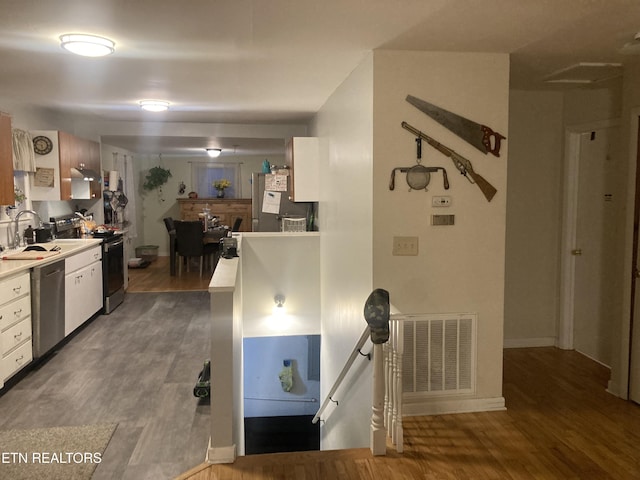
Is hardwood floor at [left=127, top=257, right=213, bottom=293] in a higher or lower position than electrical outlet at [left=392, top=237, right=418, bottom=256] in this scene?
lower

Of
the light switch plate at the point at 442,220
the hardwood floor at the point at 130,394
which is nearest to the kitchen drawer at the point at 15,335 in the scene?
the hardwood floor at the point at 130,394

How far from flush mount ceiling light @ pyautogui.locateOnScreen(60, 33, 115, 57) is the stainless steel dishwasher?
2.27m

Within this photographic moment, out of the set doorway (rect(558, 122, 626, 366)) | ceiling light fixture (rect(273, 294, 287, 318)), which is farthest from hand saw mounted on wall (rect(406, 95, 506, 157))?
ceiling light fixture (rect(273, 294, 287, 318))

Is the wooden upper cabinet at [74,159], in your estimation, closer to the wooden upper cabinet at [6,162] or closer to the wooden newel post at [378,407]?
the wooden upper cabinet at [6,162]

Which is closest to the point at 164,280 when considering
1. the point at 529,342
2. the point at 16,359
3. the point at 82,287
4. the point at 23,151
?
the point at 82,287

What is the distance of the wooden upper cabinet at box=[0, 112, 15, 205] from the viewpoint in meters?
4.25

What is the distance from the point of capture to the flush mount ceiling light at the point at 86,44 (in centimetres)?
258

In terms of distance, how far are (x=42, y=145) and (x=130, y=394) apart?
3010 millimetres

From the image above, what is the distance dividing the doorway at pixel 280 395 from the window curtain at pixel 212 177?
19.3 feet

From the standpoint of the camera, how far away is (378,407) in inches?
98.5

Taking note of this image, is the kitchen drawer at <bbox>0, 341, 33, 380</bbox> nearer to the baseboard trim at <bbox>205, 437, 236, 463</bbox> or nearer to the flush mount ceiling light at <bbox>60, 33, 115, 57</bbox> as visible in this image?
the baseboard trim at <bbox>205, 437, 236, 463</bbox>

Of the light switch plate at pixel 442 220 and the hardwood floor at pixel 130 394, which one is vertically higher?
the light switch plate at pixel 442 220

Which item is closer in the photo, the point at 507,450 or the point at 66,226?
the point at 507,450

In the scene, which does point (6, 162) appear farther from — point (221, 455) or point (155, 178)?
point (155, 178)
